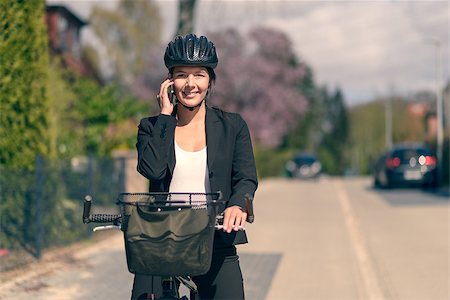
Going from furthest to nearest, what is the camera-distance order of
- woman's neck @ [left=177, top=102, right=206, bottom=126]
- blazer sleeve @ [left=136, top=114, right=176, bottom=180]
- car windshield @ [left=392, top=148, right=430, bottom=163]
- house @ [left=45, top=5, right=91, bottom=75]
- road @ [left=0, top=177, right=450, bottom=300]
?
house @ [left=45, top=5, right=91, bottom=75], car windshield @ [left=392, top=148, right=430, bottom=163], road @ [left=0, top=177, right=450, bottom=300], woman's neck @ [left=177, top=102, right=206, bottom=126], blazer sleeve @ [left=136, top=114, right=176, bottom=180]

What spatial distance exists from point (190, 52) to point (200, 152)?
47cm

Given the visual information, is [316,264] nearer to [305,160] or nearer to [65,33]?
[65,33]

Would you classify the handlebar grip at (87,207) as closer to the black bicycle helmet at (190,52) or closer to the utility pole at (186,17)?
the black bicycle helmet at (190,52)

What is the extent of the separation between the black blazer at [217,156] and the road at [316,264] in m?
4.41

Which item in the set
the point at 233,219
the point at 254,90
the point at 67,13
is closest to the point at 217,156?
the point at 233,219

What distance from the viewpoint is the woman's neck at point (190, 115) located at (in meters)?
4.00

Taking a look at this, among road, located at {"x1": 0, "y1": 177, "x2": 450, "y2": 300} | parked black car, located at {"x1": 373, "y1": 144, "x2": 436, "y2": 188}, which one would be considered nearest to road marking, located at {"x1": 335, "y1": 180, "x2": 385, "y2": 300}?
road, located at {"x1": 0, "y1": 177, "x2": 450, "y2": 300}

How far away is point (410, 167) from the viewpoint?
28859 mm

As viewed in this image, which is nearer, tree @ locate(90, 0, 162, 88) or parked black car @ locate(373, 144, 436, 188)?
parked black car @ locate(373, 144, 436, 188)

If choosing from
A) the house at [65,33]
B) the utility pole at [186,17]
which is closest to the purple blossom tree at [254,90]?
the house at [65,33]

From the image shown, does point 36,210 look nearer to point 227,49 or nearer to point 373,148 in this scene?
point 227,49

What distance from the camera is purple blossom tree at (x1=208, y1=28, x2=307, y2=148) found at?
45.1 m

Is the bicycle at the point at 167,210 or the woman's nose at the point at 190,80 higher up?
the woman's nose at the point at 190,80

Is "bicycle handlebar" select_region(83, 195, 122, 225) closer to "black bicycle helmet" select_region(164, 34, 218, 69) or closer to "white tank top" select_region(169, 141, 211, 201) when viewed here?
"white tank top" select_region(169, 141, 211, 201)
